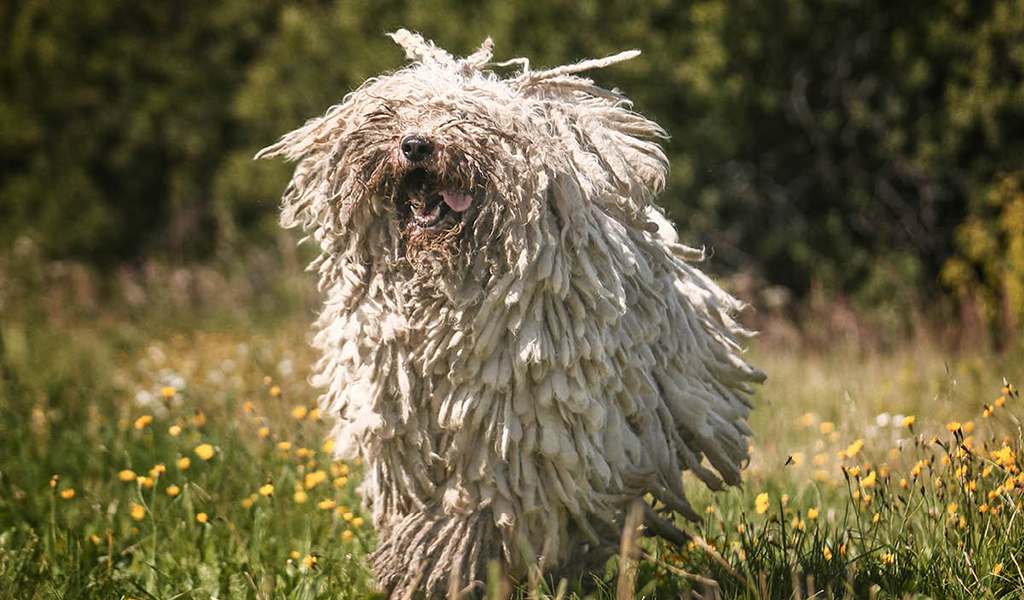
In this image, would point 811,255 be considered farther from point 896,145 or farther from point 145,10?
point 145,10

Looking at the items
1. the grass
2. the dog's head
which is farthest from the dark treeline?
the dog's head

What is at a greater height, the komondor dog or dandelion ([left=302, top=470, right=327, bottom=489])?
the komondor dog

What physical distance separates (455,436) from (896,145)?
311 inches

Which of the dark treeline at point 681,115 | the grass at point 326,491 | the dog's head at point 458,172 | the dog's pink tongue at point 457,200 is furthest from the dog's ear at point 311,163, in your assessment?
the dark treeline at point 681,115

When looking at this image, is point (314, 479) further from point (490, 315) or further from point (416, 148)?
point (416, 148)

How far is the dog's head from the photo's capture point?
292 centimetres

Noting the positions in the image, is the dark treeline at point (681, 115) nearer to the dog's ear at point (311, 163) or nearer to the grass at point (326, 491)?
the grass at point (326, 491)

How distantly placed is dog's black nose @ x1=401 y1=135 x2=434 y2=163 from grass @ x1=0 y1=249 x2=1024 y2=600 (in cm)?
117

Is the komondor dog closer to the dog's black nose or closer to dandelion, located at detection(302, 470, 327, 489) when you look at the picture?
the dog's black nose

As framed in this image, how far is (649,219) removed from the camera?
343 centimetres

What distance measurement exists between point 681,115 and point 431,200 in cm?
714

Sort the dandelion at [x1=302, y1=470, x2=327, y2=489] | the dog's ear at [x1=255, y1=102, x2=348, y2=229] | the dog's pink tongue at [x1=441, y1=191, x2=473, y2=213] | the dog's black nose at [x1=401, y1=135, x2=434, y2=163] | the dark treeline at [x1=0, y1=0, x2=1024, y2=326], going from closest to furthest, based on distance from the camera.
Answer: the dog's black nose at [x1=401, y1=135, x2=434, y2=163]
the dog's pink tongue at [x1=441, y1=191, x2=473, y2=213]
the dog's ear at [x1=255, y1=102, x2=348, y2=229]
the dandelion at [x1=302, y1=470, x2=327, y2=489]
the dark treeline at [x1=0, y1=0, x2=1024, y2=326]

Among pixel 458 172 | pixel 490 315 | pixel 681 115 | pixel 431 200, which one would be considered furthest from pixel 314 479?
pixel 681 115

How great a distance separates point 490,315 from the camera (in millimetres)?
2992
